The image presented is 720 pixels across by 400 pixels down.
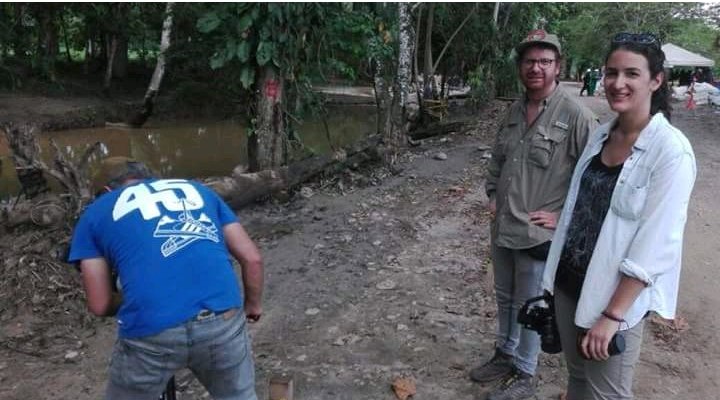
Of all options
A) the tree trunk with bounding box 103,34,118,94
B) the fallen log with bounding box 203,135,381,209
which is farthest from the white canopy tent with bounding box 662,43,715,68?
the tree trunk with bounding box 103,34,118,94

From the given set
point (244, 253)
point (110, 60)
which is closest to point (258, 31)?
point (244, 253)

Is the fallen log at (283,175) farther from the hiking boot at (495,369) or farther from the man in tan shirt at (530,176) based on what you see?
the man in tan shirt at (530,176)

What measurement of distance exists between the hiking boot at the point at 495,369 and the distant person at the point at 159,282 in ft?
5.16

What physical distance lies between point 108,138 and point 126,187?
46.5 feet

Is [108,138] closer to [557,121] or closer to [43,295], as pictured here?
[43,295]

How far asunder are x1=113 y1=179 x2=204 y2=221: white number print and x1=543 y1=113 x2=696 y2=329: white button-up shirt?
139 cm

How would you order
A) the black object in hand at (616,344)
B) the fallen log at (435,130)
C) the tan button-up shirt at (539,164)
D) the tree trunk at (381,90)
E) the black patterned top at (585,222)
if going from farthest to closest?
the fallen log at (435,130) < the tree trunk at (381,90) < the tan button-up shirt at (539,164) < the black patterned top at (585,222) < the black object in hand at (616,344)

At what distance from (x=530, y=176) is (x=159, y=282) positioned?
1737 mm

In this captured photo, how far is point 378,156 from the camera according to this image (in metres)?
8.47

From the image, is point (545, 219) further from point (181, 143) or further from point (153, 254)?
point (181, 143)

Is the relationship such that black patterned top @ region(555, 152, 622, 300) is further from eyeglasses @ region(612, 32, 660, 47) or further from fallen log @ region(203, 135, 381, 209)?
fallen log @ region(203, 135, 381, 209)

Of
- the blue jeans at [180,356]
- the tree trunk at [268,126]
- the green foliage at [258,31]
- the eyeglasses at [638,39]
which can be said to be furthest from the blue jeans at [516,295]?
the tree trunk at [268,126]

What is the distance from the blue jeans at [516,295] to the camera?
280 cm

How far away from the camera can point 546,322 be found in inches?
89.0
